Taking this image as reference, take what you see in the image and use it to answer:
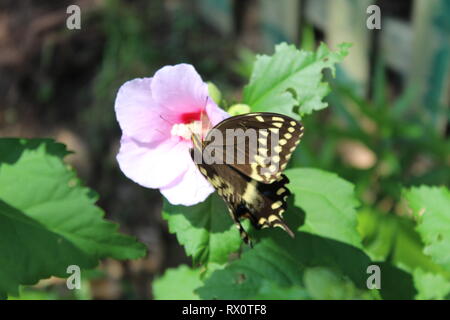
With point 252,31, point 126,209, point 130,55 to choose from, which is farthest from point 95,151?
point 252,31

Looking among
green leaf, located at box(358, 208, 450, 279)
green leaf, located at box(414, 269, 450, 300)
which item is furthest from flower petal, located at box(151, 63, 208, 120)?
green leaf, located at box(358, 208, 450, 279)

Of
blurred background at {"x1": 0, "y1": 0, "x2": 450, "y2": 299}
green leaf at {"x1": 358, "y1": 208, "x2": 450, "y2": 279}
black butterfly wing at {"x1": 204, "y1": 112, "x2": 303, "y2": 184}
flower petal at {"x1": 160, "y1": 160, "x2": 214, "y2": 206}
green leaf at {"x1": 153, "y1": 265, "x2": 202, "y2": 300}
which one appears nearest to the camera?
black butterfly wing at {"x1": 204, "y1": 112, "x2": 303, "y2": 184}

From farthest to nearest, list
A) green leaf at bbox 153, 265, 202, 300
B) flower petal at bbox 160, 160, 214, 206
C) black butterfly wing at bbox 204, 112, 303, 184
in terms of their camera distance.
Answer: green leaf at bbox 153, 265, 202, 300 → flower petal at bbox 160, 160, 214, 206 → black butterfly wing at bbox 204, 112, 303, 184

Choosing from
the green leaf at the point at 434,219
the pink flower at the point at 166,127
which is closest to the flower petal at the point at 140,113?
the pink flower at the point at 166,127

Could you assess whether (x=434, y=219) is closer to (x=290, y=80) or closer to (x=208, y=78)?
(x=290, y=80)

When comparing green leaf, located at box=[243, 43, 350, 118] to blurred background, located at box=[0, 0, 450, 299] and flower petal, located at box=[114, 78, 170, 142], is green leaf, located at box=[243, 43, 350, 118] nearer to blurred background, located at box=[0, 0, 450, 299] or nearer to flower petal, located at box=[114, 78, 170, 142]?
flower petal, located at box=[114, 78, 170, 142]

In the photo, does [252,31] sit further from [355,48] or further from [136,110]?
[136,110]

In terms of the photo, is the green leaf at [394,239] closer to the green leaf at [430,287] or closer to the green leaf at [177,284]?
the green leaf at [430,287]
